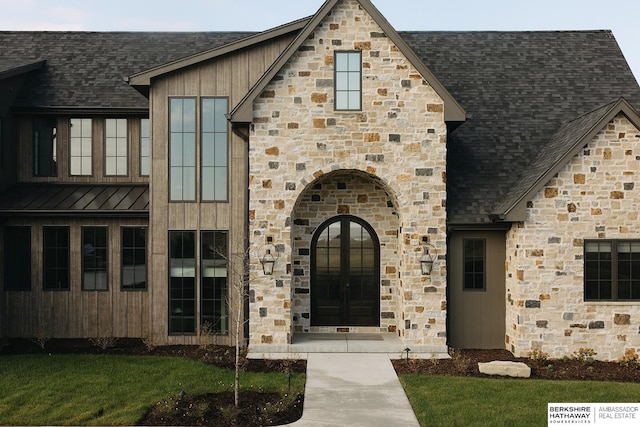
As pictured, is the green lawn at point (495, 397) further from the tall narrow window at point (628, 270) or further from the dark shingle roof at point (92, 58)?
the dark shingle roof at point (92, 58)

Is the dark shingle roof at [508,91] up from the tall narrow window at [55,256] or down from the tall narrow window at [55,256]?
up

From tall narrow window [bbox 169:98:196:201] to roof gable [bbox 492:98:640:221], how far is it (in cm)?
736

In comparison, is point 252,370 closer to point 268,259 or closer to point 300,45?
point 268,259

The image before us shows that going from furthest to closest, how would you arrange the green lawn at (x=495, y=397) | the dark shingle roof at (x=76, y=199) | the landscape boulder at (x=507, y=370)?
the dark shingle roof at (x=76, y=199) → the landscape boulder at (x=507, y=370) → the green lawn at (x=495, y=397)

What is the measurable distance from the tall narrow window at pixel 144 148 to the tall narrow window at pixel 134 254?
178cm

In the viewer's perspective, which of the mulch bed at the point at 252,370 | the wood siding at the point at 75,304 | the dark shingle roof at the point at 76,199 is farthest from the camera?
the wood siding at the point at 75,304

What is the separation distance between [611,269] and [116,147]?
12.8 metres

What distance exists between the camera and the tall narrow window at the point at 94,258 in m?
14.0

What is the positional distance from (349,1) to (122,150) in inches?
285

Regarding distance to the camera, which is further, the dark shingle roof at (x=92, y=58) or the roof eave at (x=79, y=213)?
the dark shingle roof at (x=92, y=58)

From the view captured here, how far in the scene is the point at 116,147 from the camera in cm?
1496

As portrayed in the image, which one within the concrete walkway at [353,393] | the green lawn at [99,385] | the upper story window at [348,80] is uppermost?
the upper story window at [348,80]

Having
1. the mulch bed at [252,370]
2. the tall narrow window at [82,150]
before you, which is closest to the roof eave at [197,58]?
the tall narrow window at [82,150]

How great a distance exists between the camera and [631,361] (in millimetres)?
12125
